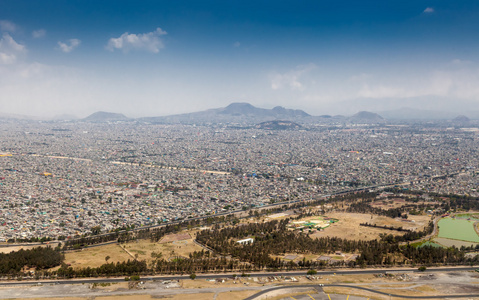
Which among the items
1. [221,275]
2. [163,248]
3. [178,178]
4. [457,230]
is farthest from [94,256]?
[457,230]

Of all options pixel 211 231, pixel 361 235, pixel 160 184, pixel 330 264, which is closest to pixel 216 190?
pixel 160 184

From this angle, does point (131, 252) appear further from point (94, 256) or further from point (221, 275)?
point (221, 275)

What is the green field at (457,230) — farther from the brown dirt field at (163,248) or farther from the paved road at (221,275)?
the brown dirt field at (163,248)

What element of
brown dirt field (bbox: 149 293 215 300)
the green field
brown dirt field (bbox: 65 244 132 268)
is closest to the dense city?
brown dirt field (bbox: 65 244 132 268)

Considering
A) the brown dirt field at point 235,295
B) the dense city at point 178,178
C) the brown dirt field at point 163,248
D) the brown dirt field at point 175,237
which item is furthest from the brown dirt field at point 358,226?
the brown dirt field at point 235,295

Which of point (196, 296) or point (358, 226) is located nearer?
point (196, 296)

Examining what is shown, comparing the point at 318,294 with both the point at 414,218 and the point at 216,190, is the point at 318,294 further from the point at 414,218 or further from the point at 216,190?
the point at 216,190
